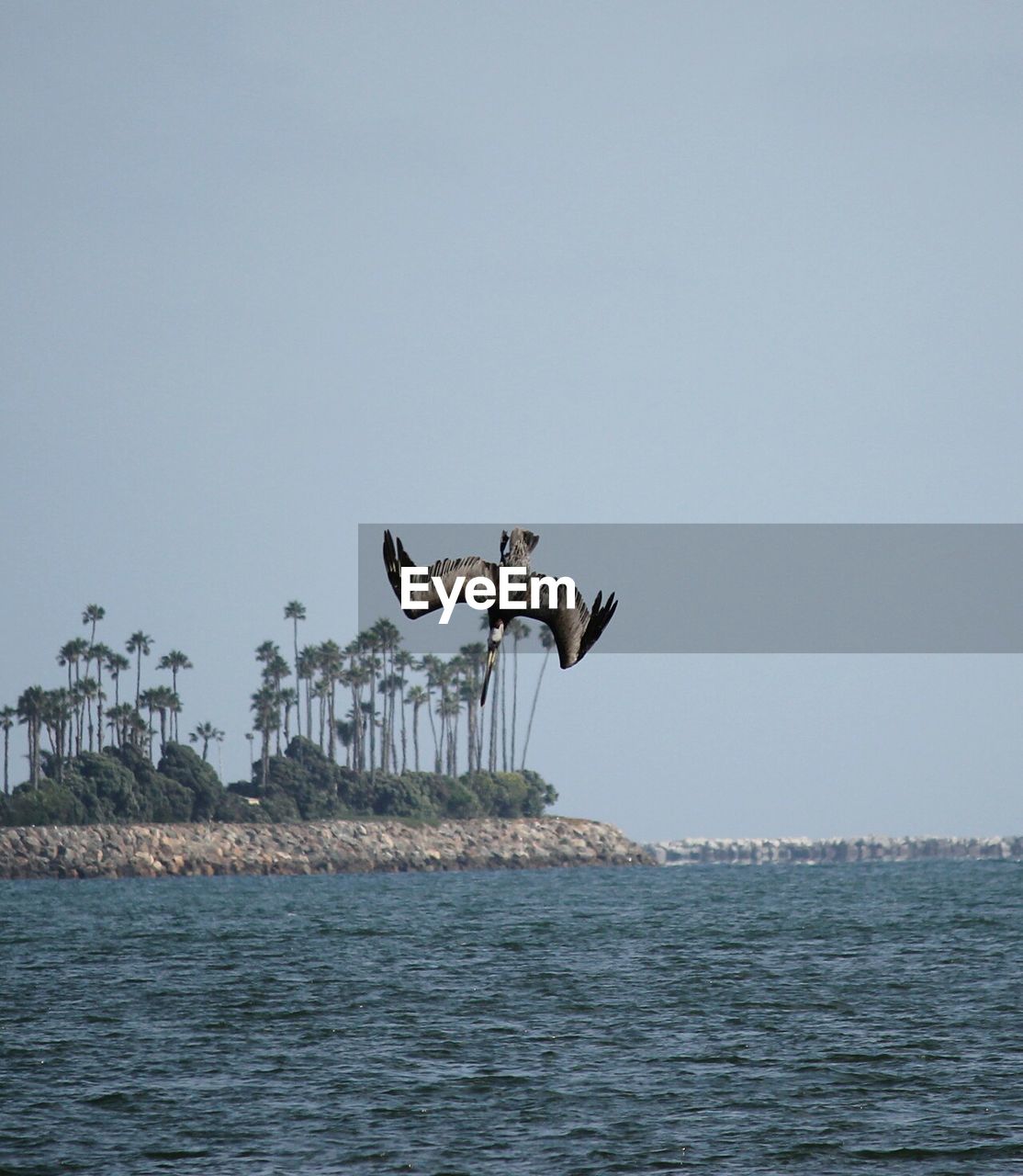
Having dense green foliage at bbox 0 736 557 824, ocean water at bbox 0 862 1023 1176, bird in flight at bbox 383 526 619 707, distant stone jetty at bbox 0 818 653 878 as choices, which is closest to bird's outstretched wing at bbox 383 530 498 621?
bird in flight at bbox 383 526 619 707

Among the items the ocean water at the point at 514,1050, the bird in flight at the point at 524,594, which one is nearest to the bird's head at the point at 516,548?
the bird in flight at the point at 524,594

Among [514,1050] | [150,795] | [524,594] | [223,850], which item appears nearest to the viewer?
[524,594]

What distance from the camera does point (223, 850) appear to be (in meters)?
182

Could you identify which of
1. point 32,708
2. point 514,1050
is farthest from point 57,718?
point 514,1050

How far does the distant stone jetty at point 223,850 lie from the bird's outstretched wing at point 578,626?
16342 cm

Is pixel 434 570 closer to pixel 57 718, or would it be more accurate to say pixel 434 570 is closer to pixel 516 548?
pixel 516 548

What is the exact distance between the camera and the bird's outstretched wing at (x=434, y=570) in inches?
567

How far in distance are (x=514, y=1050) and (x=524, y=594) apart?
3162 cm

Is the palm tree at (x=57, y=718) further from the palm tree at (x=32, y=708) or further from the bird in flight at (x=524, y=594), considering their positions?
the bird in flight at (x=524, y=594)

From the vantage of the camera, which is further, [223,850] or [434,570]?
[223,850]

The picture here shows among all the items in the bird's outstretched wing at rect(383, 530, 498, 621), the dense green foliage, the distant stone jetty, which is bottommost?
the distant stone jetty

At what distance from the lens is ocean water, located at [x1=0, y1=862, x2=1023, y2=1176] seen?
32125mm

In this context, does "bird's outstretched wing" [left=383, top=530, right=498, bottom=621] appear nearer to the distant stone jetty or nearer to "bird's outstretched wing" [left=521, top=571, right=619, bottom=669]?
"bird's outstretched wing" [left=521, top=571, right=619, bottom=669]

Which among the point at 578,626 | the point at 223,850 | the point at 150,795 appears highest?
the point at 578,626
